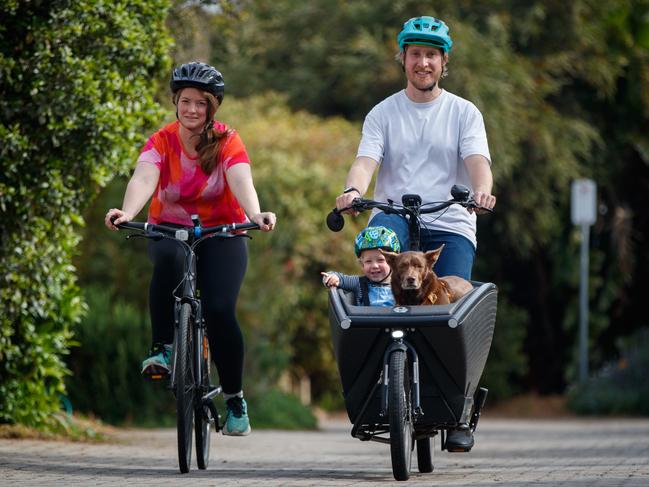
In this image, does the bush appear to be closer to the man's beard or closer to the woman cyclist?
the woman cyclist

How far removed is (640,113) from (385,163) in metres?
15.0

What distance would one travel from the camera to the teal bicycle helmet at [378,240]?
7.33 metres

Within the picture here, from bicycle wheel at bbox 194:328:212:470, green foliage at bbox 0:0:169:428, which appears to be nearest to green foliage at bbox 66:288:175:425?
green foliage at bbox 0:0:169:428

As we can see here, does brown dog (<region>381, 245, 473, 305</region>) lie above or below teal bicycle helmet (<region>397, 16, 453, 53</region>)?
below

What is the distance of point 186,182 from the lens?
7809 mm

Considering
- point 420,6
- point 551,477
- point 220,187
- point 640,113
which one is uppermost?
point 420,6

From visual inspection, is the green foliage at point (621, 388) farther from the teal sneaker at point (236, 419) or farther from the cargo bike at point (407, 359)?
the cargo bike at point (407, 359)

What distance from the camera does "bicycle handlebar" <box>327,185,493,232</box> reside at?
714cm

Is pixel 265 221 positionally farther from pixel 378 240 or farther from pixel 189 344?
pixel 189 344

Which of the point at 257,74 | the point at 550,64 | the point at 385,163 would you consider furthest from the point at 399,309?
the point at 257,74

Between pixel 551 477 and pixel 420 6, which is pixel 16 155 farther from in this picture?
pixel 420 6

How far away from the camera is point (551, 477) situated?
25.6 ft

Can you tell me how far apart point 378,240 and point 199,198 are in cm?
111

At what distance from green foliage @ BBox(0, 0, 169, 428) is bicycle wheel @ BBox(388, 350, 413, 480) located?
134 inches
